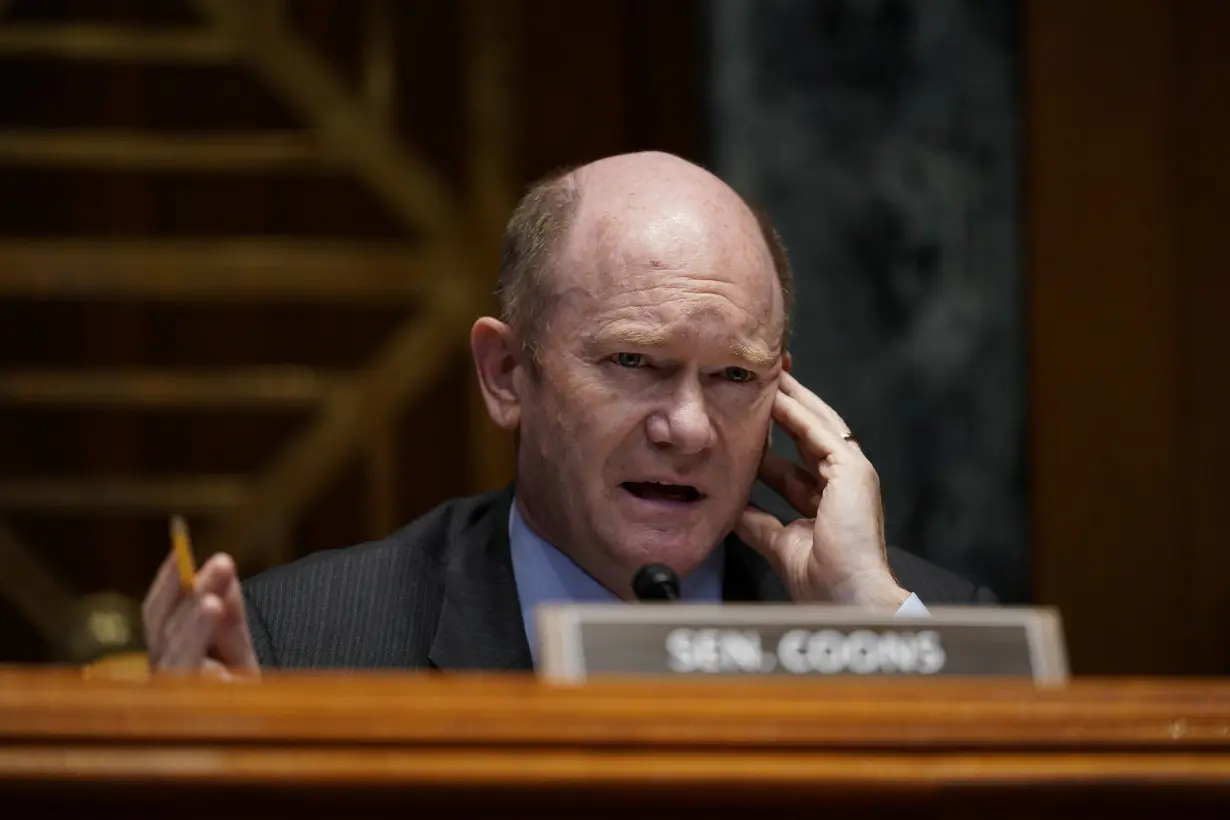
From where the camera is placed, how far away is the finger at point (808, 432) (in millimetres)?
1948

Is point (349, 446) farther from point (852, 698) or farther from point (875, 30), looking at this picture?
point (852, 698)

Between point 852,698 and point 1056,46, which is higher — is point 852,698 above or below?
below

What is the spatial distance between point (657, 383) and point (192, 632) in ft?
2.32

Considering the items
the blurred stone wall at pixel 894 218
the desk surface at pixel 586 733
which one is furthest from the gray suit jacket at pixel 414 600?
the blurred stone wall at pixel 894 218

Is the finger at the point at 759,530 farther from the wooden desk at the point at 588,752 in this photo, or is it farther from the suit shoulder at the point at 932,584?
the wooden desk at the point at 588,752

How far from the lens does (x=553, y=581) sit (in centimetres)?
202

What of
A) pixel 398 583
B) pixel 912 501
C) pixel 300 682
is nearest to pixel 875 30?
pixel 912 501

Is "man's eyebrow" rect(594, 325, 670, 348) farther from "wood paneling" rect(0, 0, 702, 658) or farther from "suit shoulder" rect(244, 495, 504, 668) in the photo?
"wood paneling" rect(0, 0, 702, 658)

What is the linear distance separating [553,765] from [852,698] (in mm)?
213

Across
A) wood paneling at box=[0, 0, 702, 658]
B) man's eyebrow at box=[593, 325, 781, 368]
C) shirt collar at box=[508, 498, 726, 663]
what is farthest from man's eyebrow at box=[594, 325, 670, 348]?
wood paneling at box=[0, 0, 702, 658]

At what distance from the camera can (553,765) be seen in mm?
1001

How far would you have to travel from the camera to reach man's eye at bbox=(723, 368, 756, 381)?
1.89 metres

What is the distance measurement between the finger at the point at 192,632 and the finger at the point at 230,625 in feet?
0.04

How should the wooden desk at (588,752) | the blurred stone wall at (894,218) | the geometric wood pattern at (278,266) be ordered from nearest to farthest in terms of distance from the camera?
1. the wooden desk at (588,752)
2. the blurred stone wall at (894,218)
3. the geometric wood pattern at (278,266)
